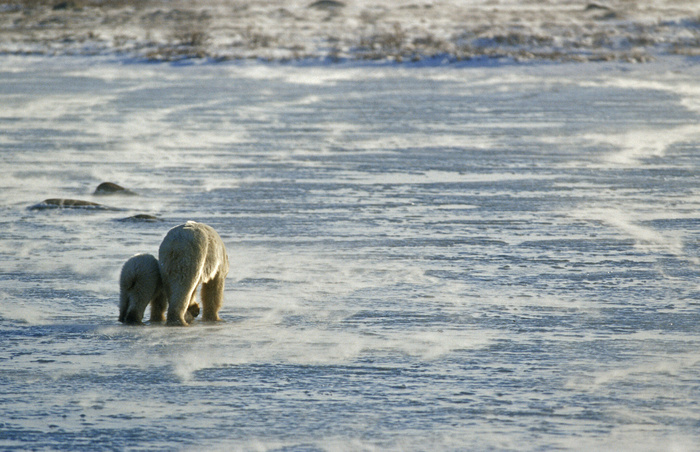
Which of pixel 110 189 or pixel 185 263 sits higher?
pixel 185 263

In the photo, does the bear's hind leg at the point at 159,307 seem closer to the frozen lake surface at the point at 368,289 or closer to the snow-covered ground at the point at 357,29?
the frozen lake surface at the point at 368,289

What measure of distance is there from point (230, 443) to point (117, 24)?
55.6 metres

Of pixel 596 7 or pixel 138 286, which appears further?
pixel 596 7

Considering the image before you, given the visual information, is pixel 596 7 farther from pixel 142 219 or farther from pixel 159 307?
pixel 159 307

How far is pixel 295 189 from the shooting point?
13.0 metres

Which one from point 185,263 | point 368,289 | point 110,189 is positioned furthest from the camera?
point 110,189

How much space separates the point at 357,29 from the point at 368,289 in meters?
48.4

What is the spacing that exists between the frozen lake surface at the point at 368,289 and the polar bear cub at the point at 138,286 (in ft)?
0.44

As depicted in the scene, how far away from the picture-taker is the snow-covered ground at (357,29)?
4353 centimetres

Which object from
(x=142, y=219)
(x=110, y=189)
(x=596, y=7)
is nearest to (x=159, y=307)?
(x=142, y=219)

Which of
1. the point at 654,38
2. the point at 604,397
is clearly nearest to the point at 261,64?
A: the point at 654,38

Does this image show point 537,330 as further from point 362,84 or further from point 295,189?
point 362,84

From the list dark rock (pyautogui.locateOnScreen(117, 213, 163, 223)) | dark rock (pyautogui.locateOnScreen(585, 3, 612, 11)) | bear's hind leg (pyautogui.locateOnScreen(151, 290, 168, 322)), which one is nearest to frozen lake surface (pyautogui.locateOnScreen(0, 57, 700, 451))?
dark rock (pyautogui.locateOnScreen(117, 213, 163, 223))

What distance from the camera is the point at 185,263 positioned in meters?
6.80
